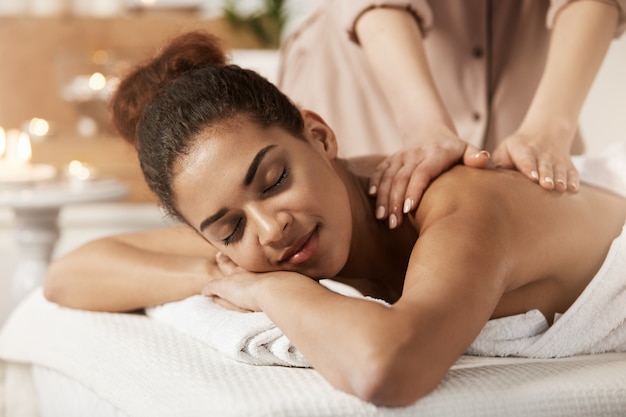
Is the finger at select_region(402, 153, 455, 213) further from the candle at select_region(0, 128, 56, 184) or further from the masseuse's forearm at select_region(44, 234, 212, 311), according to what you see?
the candle at select_region(0, 128, 56, 184)

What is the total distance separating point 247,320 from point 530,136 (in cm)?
65

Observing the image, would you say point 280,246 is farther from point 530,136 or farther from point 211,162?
point 530,136

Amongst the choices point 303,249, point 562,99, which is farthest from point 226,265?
point 562,99

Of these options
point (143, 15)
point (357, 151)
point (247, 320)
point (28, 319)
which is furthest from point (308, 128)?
point (143, 15)

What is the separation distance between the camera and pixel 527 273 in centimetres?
133

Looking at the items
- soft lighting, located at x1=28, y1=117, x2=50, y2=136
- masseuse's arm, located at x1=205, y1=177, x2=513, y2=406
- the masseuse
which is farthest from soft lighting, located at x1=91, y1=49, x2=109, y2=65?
masseuse's arm, located at x1=205, y1=177, x2=513, y2=406

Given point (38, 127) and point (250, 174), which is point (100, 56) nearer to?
point (38, 127)

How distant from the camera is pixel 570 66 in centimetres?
181

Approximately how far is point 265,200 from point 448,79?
48.7 inches

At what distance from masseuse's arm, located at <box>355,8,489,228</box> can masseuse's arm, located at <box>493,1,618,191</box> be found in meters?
0.10

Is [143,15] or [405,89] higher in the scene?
[405,89]

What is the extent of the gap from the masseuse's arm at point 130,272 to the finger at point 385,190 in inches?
13.0

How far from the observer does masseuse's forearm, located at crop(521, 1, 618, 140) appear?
1.71 m

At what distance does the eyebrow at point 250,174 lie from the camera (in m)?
1.33
